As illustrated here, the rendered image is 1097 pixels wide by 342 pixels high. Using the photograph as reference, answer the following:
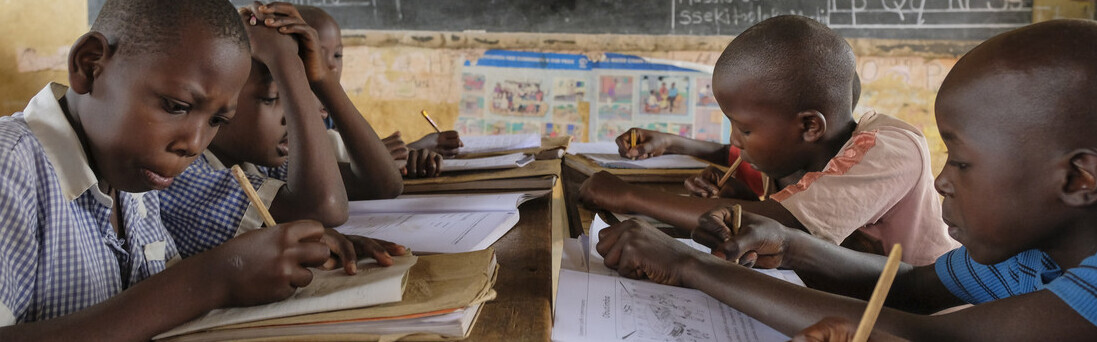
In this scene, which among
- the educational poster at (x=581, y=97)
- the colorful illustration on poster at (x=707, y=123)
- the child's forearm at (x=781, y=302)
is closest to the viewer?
the child's forearm at (x=781, y=302)

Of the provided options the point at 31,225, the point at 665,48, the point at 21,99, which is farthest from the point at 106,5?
the point at 21,99

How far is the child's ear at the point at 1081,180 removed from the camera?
76 cm

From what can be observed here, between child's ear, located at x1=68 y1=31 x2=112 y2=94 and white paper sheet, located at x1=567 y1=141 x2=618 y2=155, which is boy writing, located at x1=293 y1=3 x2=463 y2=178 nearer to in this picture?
white paper sheet, located at x1=567 y1=141 x2=618 y2=155

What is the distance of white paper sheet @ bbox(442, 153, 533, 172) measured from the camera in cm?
188

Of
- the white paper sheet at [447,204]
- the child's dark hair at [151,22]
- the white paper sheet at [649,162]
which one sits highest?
the child's dark hair at [151,22]

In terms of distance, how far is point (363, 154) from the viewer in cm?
164

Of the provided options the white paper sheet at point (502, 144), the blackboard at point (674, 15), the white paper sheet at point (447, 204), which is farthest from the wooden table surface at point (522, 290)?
the blackboard at point (674, 15)

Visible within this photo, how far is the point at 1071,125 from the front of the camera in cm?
77

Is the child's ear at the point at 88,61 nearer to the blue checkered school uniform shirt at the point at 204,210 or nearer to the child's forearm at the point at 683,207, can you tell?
the blue checkered school uniform shirt at the point at 204,210

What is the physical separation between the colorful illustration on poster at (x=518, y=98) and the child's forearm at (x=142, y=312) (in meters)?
3.73

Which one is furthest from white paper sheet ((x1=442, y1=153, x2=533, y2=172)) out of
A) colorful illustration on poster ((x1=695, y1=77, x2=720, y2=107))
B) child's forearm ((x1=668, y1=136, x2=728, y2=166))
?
colorful illustration on poster ((x1=695, y1=77, x2=720, y2=107))

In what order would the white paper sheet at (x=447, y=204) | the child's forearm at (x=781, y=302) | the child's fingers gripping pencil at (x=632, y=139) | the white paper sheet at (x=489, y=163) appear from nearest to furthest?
the child's forearm at (x=781, y=302) < the white paper sheet at (x=447, y=204) < the white paper sheet at (x=489, y=163) < the child's fingers gripping pencil at (x=632, y=139)

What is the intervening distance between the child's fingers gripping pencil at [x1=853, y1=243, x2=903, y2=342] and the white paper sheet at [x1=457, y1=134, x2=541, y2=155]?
1845 mm

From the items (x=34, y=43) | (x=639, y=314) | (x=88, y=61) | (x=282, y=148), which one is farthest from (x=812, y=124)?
(x=34, y=43)
